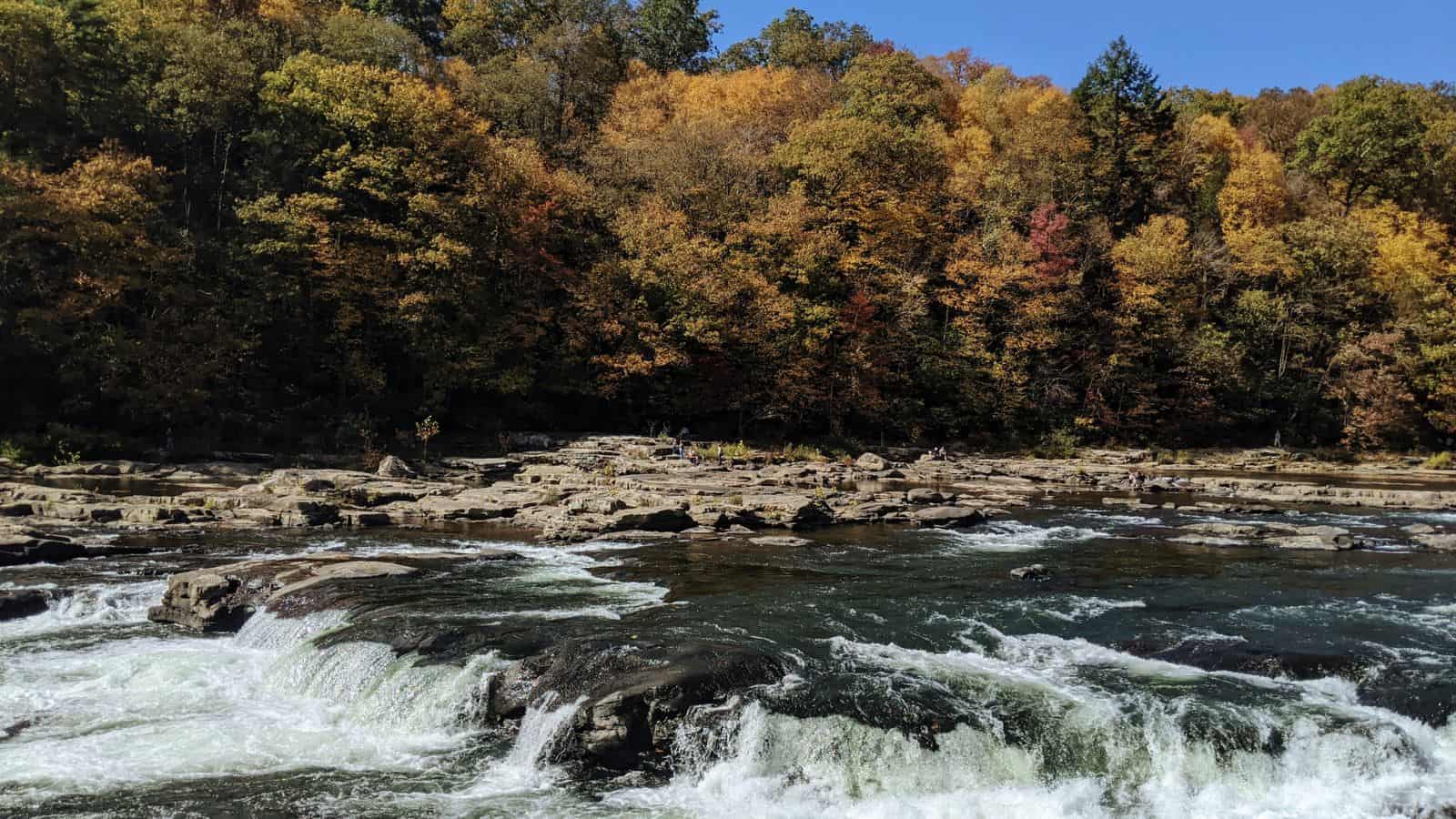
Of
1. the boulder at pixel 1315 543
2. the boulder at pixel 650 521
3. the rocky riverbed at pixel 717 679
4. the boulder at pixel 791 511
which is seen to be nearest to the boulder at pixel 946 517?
the boulder at pixel 791 511

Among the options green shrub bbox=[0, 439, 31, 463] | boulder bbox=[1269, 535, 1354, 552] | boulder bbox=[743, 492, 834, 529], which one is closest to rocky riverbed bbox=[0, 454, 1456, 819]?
boulder bbox=[1269, 535, 1354, 552]

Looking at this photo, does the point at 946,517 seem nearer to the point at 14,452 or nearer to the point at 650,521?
the point at 650,521

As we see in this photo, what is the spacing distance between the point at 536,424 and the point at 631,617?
31522 mm

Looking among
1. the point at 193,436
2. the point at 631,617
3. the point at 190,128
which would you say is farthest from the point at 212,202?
the point at 631,617

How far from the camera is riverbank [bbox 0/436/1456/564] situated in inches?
885

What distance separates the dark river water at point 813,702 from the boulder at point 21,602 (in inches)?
14.3

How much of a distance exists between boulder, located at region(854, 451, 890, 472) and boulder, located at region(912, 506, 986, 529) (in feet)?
40.8

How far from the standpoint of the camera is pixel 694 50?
268 feet

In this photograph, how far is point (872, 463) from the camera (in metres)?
39.8

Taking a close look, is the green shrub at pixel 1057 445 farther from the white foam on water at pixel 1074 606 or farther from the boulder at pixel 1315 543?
the white foam on water at pixel 1074 606

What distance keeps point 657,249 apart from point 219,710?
35.8 meters

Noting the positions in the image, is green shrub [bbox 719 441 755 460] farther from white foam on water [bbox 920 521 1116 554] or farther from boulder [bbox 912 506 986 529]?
white foam on water [bbox 920 521 1116 554]

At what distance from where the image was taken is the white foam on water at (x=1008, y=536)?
21.6 meters

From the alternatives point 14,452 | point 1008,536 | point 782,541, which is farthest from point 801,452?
point 14,452
